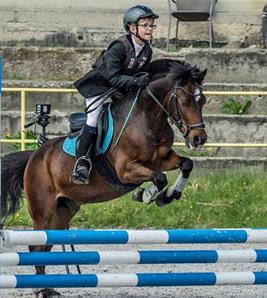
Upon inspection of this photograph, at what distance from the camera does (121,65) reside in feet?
38.3

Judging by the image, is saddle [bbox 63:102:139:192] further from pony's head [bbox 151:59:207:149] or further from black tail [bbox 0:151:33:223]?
black tail [bbox 0:151:33:223]

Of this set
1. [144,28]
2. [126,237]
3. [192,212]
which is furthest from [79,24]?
[126,237]

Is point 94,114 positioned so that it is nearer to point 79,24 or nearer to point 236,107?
point 236,107

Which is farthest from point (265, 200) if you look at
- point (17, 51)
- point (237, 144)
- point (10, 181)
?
point (17, 51)

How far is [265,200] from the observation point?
16172mm

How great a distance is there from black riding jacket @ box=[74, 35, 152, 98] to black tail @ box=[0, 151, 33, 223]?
46.6 inches

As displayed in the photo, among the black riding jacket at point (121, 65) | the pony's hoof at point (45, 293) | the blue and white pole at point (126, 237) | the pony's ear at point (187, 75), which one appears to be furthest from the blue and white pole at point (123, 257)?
the black riding jacket at point (121, 65)

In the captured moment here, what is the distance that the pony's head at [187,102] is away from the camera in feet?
36.9

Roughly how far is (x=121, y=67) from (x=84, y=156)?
2.92ft

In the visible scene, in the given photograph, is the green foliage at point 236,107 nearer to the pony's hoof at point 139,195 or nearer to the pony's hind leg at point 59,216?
the pony's hind leg at point 59,216

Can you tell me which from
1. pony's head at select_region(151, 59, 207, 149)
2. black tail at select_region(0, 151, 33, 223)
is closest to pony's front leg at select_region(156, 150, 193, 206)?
pony's head at select_region(151, 59, 207, 149)

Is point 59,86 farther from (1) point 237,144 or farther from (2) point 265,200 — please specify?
(2) point 265,200

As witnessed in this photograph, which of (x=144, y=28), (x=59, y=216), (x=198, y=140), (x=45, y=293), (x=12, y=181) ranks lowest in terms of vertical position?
(x=45, y=293)

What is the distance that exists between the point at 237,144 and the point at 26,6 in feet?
16.5
